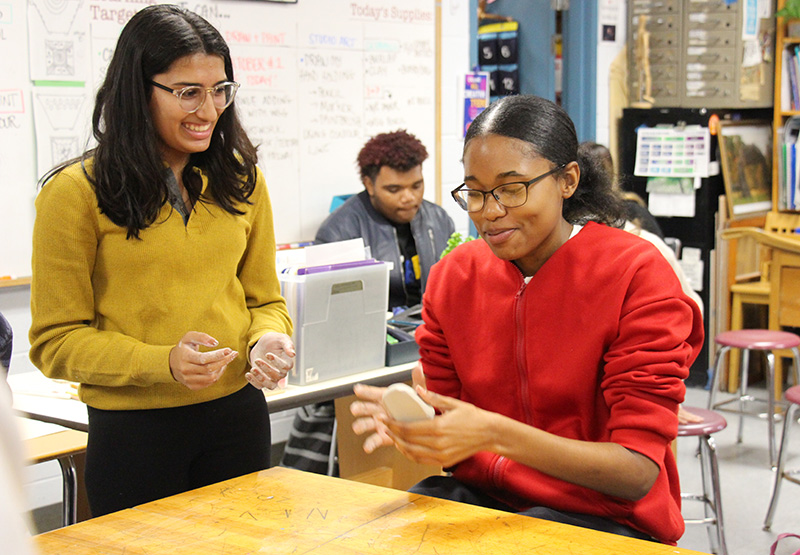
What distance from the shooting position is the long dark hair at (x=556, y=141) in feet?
5.25

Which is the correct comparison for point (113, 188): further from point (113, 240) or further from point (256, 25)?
point (256, 25)

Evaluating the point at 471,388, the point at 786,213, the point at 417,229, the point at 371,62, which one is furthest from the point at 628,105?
the point at 471,388

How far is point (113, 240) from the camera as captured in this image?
5.73 feet

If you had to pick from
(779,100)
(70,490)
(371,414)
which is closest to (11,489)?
(371,414)

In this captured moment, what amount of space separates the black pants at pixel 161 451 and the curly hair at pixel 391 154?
2.01 m

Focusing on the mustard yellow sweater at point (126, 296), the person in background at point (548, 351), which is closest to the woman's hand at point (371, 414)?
the person in background at point (548, 351)

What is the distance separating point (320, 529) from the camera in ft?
4.51

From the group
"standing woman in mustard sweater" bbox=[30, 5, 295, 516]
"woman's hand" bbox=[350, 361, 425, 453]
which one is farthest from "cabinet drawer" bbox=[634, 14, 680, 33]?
"woman's hand" bbox=[350, 361, 425, 453]

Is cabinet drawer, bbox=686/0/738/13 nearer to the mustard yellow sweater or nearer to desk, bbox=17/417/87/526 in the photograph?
the mustard yellow sweater

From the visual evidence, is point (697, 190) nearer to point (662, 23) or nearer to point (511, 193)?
point (662, 23)

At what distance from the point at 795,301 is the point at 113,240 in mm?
3990

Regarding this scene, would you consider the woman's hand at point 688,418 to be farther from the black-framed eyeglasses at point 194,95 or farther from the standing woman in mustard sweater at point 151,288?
the black-framed eyeglasses at point 194,95

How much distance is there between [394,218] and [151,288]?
2.09m

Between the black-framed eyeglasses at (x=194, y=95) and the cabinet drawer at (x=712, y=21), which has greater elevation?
the cabinet drawer at (x=712, y=21)
